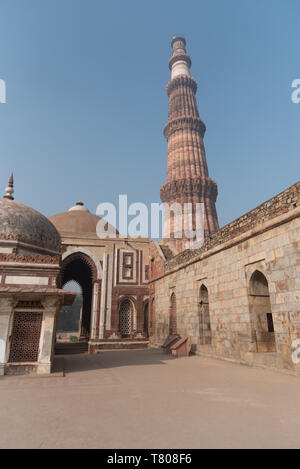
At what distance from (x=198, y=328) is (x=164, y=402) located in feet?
23.7

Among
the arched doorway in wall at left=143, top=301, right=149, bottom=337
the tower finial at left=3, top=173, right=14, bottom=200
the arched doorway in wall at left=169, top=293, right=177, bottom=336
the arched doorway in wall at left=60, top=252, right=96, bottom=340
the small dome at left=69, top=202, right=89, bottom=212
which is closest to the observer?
the tower finial at left=3, top=173, right=14, bottom=200

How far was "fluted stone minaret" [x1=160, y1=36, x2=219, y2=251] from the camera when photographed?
30688 millimetres

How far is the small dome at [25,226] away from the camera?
8.72 m

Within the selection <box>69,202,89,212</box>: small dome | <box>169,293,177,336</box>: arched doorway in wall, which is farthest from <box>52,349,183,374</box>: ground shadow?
<box>69,202,89,212</box>: small dome

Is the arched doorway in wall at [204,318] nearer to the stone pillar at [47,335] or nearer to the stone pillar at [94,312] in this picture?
the stone pillar at [47,335]

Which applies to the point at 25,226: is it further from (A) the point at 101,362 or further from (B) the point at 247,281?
(B) the point at 247,281

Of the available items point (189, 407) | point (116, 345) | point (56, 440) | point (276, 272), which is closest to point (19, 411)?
point (56, 440)

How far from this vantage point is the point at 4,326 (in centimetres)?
673

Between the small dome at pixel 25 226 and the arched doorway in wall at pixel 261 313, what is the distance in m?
6.39

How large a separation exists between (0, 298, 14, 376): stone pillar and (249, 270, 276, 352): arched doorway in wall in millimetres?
6219

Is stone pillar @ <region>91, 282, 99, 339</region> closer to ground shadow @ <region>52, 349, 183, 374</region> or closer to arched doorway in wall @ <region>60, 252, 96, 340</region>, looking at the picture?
arched doorway in wall @ <region>60, 252, 96, 340</region>

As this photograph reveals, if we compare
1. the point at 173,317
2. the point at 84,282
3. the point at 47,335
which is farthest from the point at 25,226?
the point at 84,282

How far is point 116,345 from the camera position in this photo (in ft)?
55.3
